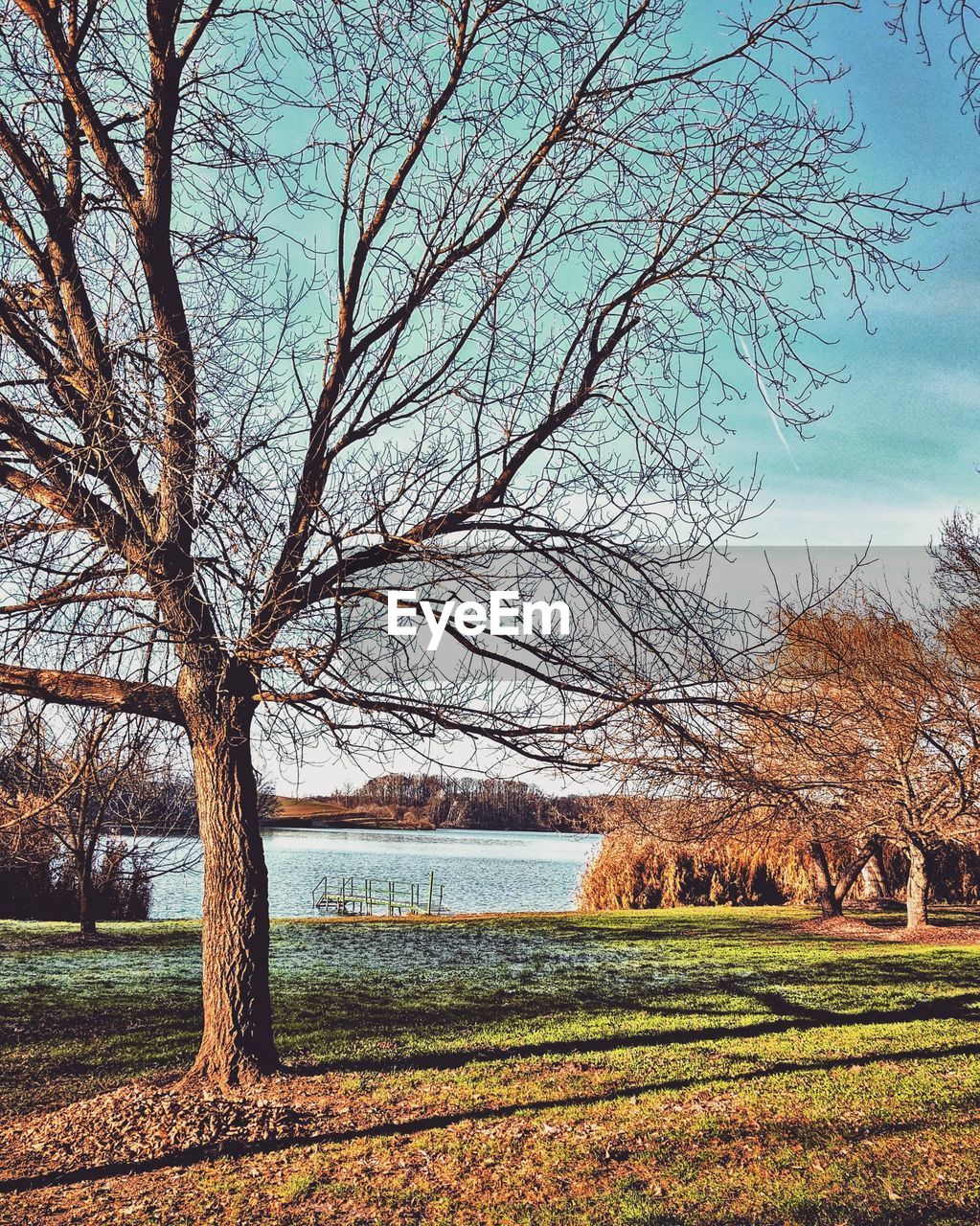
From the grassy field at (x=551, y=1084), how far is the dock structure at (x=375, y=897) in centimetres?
1534

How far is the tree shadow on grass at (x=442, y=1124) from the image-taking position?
213 inches

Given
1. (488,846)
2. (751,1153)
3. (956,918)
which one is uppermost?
(751,1153)

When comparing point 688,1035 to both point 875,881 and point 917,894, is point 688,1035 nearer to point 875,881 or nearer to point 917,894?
point 917,894

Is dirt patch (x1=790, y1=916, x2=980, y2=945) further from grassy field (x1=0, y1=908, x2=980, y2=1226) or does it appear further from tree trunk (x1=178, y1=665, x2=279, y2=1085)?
tree trunk (x1=178, y1=665, x2=279, y2=1085)

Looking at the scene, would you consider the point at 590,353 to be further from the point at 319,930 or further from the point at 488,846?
the point at 488,846

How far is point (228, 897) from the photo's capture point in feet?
21.4

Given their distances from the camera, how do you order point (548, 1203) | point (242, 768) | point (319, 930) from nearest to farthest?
point (548, 1203), point (242, 768), point (319, 930)

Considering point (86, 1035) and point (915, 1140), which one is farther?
point (86, 1035)

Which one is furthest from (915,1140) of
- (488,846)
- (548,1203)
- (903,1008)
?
(488,846)

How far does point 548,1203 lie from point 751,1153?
1512 millimetres

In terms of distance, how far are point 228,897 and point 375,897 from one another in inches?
1123

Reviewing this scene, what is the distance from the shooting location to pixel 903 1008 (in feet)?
34.9

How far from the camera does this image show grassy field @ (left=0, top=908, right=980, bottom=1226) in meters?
5.02

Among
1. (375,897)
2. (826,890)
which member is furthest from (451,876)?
(826,890)
